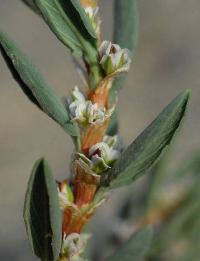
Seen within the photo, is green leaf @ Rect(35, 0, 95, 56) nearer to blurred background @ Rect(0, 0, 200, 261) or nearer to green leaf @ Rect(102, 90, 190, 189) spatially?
green leaf @ Rect(102, 90, 190, 189)

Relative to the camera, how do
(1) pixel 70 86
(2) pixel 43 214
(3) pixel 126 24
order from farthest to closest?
(1) pixel 70 86
(3) pixel 126 24
(2) pixel 43 214

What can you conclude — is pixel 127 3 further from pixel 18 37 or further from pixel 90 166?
pixel 18 37

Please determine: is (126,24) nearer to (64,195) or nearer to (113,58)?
(113,58)

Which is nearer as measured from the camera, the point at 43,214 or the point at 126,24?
the point at 43,214

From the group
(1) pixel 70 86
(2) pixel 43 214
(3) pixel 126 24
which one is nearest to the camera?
(2) pixel 43 214

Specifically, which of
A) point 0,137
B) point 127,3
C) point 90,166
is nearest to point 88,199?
point 90,166

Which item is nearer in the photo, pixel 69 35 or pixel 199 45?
pixel 69 35

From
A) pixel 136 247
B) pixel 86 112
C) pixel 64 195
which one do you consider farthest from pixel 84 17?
pixel 136 247
